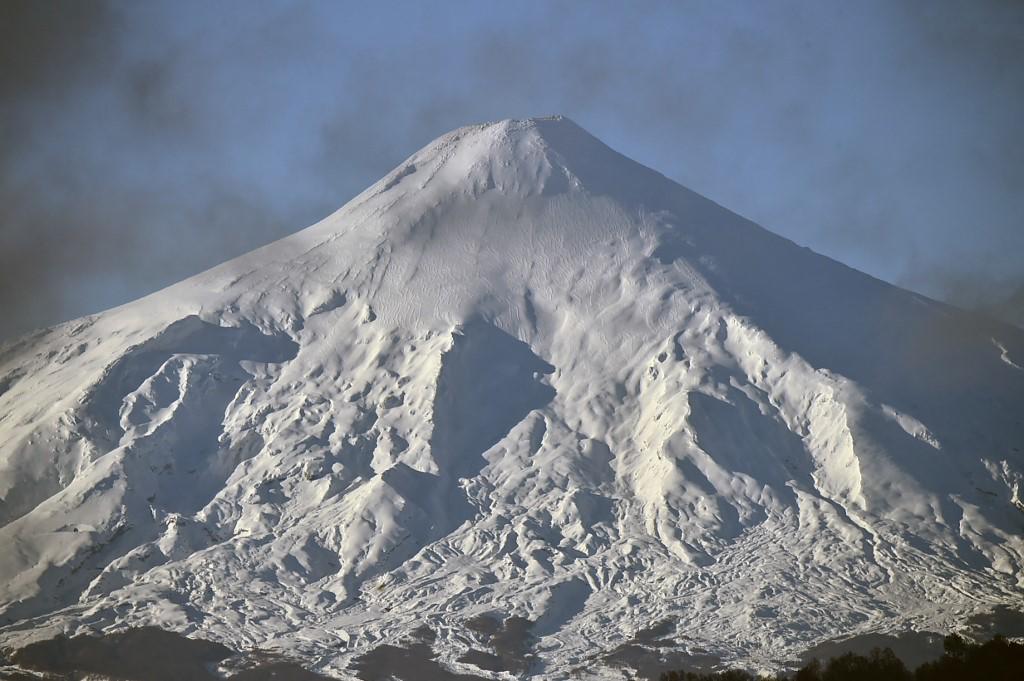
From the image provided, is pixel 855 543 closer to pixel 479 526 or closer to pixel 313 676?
pixel 479 526

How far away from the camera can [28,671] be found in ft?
438

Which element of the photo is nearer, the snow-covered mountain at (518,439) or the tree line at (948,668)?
the tree line at (948,668)

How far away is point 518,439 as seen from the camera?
16475cm

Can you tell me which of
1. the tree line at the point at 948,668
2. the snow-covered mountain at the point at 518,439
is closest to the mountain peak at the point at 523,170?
the snow-covered mountain at the point at 518,439

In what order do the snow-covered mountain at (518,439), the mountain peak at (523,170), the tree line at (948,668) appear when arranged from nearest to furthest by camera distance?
the tree line at (948,668) → the snow-covered mountain at (518,439) → the mountain peak at (523,170)

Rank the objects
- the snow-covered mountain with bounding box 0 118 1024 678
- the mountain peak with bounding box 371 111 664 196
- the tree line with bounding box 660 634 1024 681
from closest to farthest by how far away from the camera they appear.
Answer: the tree line with bounding box 660 634 1024 681 < the snow-covered mountain with bounding box 0 118 1024 678 < the mountain peak with bounding box 371 111 664 196

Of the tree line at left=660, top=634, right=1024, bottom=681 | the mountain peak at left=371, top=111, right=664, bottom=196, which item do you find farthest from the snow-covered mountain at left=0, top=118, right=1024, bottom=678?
the tree line at left=660, top=634, right=1024, bottom=681

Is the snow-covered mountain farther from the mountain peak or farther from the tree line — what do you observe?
the tree line

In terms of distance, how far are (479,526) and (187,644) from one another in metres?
29.6

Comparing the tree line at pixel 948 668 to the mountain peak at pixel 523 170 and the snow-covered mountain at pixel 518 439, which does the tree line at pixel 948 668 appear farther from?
the mountain peak at pixel 523 170

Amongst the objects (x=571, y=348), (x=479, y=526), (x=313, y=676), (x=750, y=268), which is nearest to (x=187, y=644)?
(x=313, y=676)

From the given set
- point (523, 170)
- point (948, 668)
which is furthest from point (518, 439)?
point (948, 668)

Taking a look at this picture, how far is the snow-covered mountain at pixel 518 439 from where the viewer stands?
144 metres

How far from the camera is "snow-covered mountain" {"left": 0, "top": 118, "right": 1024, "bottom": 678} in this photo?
471ft
